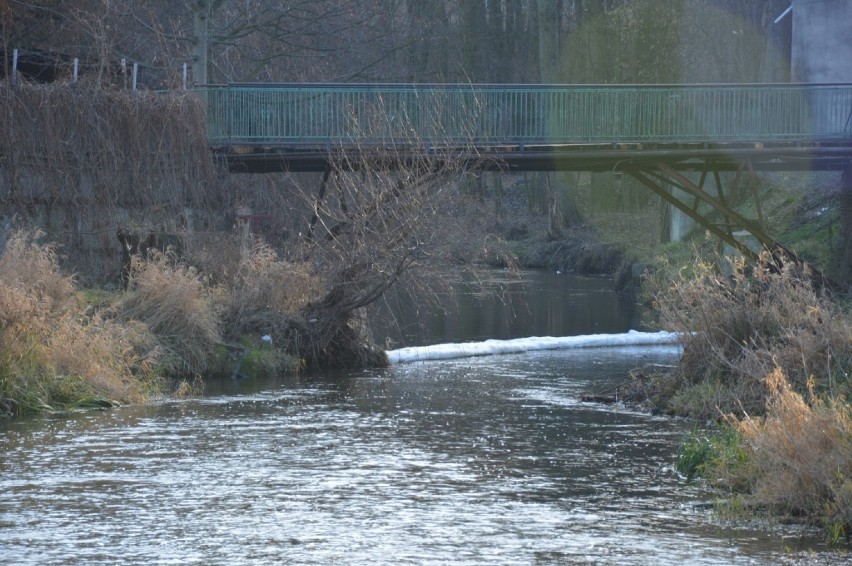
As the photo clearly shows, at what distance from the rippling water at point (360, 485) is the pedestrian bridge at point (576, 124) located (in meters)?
8.53

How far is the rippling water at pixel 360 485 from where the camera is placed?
10844 millimetres

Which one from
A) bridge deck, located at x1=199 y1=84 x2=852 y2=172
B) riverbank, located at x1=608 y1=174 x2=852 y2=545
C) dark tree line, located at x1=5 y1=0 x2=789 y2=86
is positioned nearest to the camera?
riverbank, located at x1=608 y1=174 x2=852 y2=545

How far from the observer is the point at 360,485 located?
13.4 metres

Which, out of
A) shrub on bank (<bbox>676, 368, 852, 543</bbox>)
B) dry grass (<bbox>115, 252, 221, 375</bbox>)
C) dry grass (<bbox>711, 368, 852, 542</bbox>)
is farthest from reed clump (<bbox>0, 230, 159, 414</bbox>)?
dry grass (<bbox>711, 368, 852, 542</bbox>)

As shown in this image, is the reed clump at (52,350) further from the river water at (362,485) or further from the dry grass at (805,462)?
the dry grass at (805,462)

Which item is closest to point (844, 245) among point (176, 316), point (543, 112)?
point (543, 112)

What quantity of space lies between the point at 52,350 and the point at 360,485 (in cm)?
647

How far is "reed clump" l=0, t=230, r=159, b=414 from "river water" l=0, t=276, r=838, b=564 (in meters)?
0.57

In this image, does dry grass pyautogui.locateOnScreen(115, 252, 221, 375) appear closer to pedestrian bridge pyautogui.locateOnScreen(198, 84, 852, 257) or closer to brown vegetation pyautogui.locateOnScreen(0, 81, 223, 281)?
brown vegetation pyautogui.locateOnScreen(0, 81, 223, 281)

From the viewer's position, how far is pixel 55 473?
13.8 meters

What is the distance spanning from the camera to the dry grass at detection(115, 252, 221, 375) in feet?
70.3

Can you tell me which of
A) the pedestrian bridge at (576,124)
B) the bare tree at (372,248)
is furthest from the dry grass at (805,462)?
the pedestrian bridge at (576,124)

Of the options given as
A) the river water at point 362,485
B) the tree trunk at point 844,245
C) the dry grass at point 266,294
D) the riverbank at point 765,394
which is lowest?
the river water at point 362,485

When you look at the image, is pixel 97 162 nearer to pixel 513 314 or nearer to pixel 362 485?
pixel 513 314
